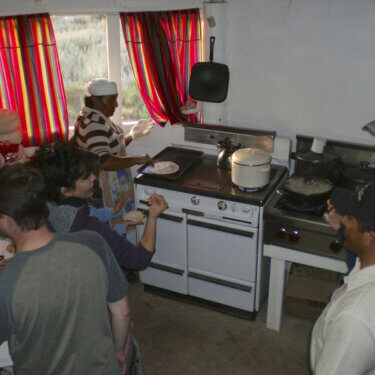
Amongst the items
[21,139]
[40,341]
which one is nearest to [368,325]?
[40,341]

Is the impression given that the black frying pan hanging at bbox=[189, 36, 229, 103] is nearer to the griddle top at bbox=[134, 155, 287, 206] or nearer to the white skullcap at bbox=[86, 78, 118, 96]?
the griddle top at bbox=[134, 155, 287, 206]

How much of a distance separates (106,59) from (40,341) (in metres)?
2.47

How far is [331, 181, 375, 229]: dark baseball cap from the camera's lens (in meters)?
1.58

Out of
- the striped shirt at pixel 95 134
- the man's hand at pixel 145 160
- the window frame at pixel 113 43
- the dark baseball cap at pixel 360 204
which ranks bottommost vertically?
the man's hand at pixel 145 160

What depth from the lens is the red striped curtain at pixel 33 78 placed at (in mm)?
3191

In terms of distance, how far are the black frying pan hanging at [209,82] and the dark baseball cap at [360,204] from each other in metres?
1.70

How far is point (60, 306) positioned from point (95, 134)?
5.62ft

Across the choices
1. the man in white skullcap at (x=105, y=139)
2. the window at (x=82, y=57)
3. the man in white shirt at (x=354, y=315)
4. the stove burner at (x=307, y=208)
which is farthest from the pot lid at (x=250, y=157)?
the man in white shirt at (x=354, y=315)

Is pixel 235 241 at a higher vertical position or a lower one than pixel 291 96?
lower

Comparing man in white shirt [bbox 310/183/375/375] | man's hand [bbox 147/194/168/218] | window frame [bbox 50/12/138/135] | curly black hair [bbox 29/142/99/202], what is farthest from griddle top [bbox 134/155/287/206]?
man in white shirt [bbox 310/183/375/375]

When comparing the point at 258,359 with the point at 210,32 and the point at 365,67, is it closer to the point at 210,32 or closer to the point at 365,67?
the point at 365,67

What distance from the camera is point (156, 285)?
347 cm

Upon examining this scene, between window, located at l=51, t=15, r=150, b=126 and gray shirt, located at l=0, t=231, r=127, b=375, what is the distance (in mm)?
2173

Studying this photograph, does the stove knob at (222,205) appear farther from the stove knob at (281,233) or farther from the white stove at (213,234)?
the stove knob at (281,233)
